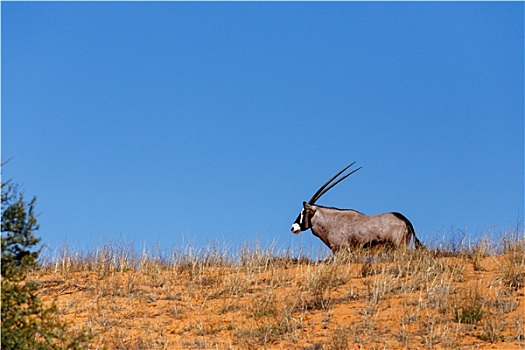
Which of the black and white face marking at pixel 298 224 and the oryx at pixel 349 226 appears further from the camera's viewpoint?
the black and white face marking at pixel 298 224

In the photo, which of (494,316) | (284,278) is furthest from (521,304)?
(284,278)

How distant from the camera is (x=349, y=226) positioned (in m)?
14.8

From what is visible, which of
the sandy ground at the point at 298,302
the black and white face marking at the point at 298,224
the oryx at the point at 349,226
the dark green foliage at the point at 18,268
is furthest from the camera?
the black and white face marking at the point at 298,224

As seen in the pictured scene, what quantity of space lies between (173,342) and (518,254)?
17.6ft

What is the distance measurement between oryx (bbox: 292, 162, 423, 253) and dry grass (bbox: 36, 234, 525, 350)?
1.00 meters

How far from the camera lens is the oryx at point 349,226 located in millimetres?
14141

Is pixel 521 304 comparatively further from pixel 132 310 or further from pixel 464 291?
pixel 132 310

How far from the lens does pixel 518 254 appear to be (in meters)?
12.1

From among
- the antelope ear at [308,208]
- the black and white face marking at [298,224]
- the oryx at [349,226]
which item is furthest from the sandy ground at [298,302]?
the antelope ear at [308,208]

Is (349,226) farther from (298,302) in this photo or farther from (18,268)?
(18,268)

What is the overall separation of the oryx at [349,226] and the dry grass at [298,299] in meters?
1.00

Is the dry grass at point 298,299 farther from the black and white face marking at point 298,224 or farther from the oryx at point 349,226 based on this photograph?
the black and white face marking at point 298,224

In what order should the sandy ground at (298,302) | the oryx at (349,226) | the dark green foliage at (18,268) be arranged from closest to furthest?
1. the dark green foliage at (18,268)
2. the sandy ground at (298,302)
3. the oryx at (349,226)

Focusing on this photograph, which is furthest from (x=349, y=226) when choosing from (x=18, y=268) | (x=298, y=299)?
(x=18, y=268)
